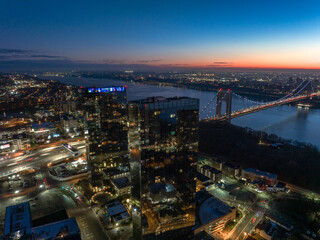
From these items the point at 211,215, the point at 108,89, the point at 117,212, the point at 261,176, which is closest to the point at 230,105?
the point at 261,176

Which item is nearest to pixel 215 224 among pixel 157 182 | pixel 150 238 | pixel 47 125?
pixel 150 238

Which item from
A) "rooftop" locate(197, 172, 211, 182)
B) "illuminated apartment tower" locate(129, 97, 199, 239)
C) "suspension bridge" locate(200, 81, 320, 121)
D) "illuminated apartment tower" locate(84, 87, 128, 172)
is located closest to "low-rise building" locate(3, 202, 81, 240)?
"illuminated apartment tower" locate(129, 97, 199, 239)

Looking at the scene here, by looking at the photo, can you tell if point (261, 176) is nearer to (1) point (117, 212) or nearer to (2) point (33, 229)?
(1) point (117, 212)

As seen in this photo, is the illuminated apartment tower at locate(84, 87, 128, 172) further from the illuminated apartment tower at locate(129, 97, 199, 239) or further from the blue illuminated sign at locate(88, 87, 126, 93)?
the illuminated apartment tower at locate(129, 97, 199, 239)

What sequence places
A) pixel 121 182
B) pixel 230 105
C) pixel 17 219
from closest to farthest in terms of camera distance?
pixel 17 219 < pixel 121 182 < pixel 230 105

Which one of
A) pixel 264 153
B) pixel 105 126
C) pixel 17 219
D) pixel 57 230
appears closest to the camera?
pixel 57 230
